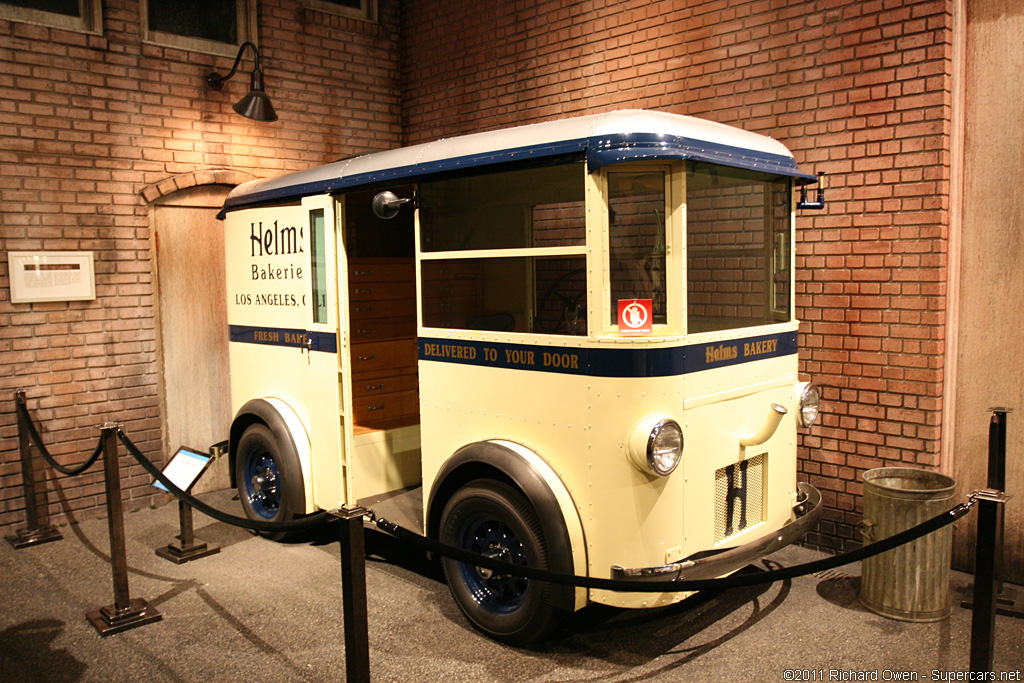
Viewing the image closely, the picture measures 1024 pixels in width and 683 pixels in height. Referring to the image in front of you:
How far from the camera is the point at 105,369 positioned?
6.26m

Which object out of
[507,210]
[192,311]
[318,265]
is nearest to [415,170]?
[507,210]

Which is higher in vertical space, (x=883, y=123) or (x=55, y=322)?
(x=883, y=123)

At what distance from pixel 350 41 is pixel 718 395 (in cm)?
586

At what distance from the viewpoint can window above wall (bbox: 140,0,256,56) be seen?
6.49 m

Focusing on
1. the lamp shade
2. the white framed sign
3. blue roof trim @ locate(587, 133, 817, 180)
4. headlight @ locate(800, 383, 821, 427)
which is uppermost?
the lamp shade

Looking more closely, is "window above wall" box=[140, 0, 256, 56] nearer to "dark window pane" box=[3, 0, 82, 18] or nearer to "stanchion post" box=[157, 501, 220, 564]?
"dark window pane" box=[3, 0, 82, 18]

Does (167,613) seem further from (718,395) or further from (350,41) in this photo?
(350,41)

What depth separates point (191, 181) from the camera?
21.7ft

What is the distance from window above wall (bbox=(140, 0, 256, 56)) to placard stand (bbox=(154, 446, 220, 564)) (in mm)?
3610

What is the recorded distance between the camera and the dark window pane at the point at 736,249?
11.8 ft

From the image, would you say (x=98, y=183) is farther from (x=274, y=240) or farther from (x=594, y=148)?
(x=594, y=148)

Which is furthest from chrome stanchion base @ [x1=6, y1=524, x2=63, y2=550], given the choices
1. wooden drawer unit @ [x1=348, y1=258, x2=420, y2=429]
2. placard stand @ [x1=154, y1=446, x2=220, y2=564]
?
wooden drawer unit @ [x1=348, y1=258, x2=420, y2=429]

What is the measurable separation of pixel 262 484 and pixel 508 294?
8.94ft

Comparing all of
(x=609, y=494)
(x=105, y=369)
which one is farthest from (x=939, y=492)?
(x=105, y=369)
